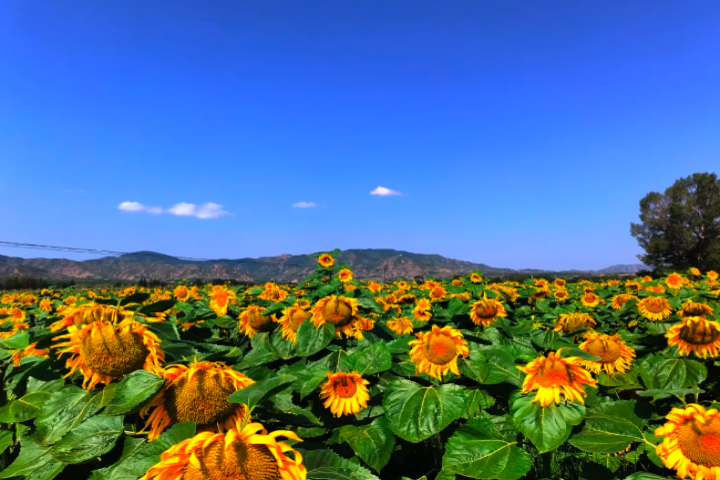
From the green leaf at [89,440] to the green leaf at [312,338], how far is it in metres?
1.68

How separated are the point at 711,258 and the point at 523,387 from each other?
54671 mm

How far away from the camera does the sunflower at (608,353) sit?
374 centimetres

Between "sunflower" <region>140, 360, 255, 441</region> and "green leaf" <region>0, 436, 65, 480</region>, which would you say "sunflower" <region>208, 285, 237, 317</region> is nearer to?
"green leaf" <region>0, 436, 65, 480</region>

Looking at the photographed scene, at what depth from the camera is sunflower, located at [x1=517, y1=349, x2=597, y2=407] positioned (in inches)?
81.3

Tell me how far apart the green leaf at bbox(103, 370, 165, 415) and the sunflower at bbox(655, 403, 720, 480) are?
2.15 metres

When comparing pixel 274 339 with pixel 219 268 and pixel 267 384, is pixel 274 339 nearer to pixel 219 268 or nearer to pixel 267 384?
pixel 267 384

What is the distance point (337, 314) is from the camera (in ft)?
11.3

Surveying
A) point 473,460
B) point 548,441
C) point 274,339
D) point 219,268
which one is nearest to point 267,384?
point 473,460

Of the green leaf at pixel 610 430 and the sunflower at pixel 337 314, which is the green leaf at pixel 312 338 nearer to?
→ the sunflower at pixel 337 314

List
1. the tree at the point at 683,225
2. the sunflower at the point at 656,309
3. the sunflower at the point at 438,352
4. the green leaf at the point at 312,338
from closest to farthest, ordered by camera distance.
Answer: the sunflower at the point at 438,352 → the green leaf at the point at 312,338 → the sunflower at the point at 656,309 → the tree at the point at 683,225

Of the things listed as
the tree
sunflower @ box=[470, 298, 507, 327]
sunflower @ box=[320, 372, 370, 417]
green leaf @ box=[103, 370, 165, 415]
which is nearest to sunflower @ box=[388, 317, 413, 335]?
sunflower @ box=[470, 298, 507, 327]

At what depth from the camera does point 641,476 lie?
5.64 ft

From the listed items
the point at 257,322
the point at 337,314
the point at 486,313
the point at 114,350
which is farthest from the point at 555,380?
the point at 486,313

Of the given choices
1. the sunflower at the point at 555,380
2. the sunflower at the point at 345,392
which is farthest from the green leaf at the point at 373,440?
the sunflower at the point at 555,380
